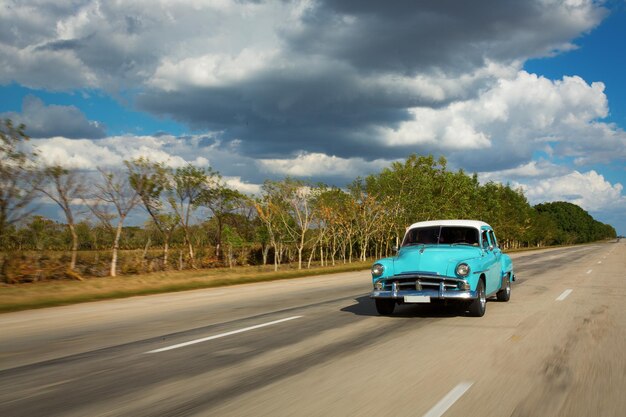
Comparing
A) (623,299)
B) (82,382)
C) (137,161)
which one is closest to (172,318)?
(82,382)

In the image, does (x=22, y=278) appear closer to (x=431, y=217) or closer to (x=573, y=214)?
(x=431, y=217)

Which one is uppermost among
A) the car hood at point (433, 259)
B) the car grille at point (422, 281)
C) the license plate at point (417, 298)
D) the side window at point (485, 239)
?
the side window at point (485, 239)

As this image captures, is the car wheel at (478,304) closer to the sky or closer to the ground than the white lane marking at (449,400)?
closer to the sky

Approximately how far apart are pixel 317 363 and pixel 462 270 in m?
4.22

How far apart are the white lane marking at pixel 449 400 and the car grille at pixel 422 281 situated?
419 centimetres

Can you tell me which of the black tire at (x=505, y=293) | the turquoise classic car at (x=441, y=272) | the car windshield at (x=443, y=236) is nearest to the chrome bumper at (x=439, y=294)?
the turquoise classic car at (x=441, y=272)

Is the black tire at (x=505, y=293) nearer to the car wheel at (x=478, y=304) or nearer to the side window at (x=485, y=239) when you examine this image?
the side window at (x=485, y=239)

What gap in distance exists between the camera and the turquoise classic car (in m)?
9.39

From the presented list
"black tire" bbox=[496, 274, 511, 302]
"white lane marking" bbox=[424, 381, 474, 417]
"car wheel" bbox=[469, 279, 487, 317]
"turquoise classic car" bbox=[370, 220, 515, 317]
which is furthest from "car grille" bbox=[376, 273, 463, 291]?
"white lane marking" bbox=[424, 381, 474, 417]

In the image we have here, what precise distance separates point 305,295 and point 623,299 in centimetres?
826

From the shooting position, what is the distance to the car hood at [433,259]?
9.55 metres

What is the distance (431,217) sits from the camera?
186 feet

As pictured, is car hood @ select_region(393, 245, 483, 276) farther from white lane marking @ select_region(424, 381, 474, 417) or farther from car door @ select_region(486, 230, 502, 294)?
white lane marking @ select_region(424, 381, 474, 417)

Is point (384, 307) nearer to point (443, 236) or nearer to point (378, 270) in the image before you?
point (378, 270)
